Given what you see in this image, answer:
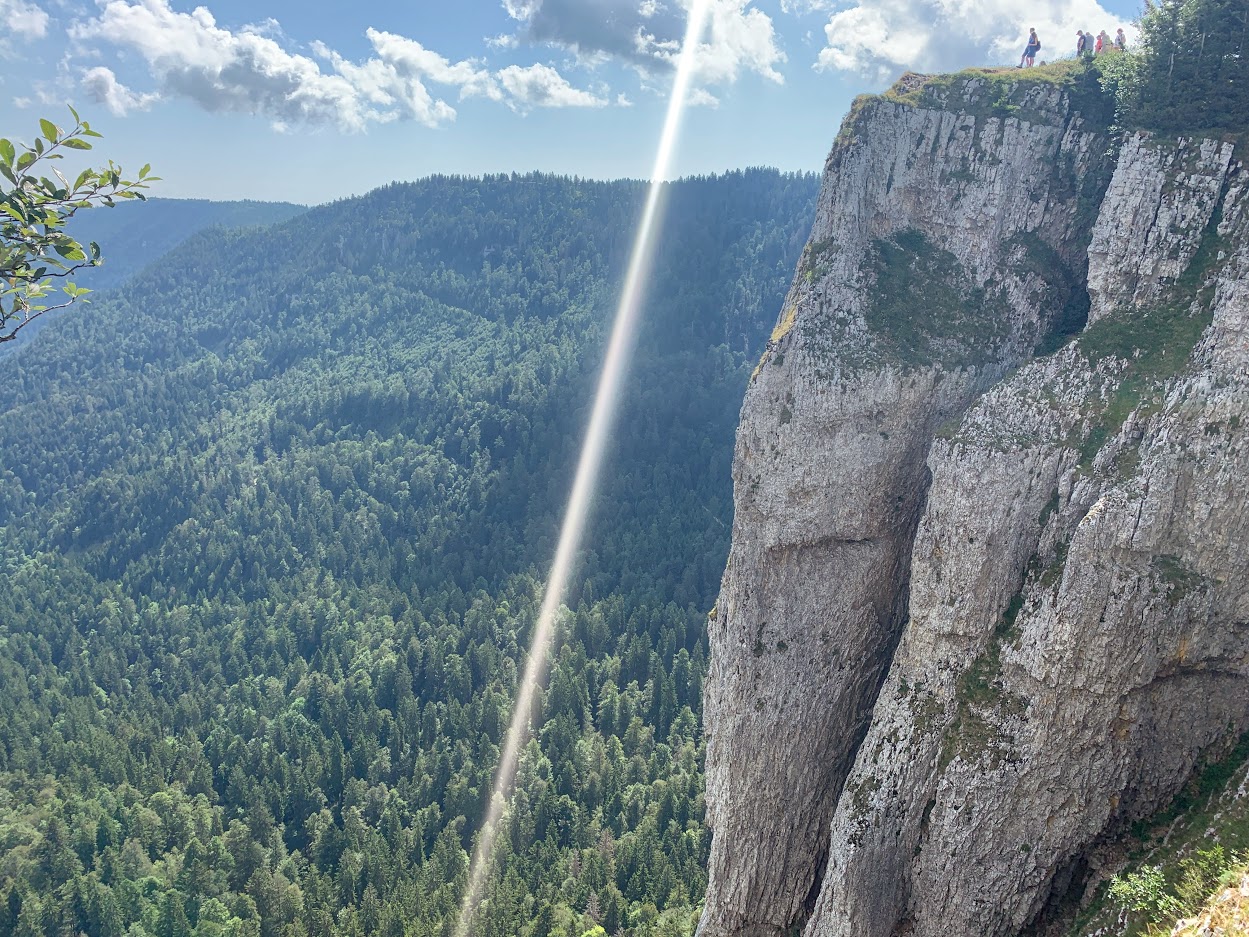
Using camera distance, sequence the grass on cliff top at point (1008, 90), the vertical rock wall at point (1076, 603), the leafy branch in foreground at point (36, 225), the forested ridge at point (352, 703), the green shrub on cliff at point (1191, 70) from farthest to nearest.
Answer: the forested ridge at point (352, 703) → the grass on cliff top at point (1008, 90) → the green shrub on cliff at point (1191, 70) → the vertical rock wall at point (1076, 603) → the leafy branch in foreground at point (36, 225)

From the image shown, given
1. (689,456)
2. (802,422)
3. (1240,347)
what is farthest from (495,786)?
(689,456)

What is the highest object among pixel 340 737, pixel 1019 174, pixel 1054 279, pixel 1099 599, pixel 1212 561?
pixel 1019 174

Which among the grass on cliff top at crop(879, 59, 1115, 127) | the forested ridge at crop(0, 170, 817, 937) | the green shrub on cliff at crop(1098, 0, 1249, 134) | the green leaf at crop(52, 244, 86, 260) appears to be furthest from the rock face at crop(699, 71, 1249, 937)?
the forested ridge at crop(0, 170, 817, 937)

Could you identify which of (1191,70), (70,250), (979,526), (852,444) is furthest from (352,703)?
(70,250)

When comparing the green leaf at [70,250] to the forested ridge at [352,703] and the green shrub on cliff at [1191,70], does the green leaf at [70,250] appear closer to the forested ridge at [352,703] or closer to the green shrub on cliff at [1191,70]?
the green shrub on cliff at [1191,70]

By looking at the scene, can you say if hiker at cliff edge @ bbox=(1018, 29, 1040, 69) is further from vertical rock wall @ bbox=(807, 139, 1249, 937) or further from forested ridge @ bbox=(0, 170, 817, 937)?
forested ridge @ bbox=(0, 170, 817, 937)

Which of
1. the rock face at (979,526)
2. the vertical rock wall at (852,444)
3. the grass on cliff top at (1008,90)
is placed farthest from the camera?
the grass on cliff top at (1008,90)

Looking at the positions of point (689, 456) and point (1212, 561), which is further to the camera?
point (689, 456)

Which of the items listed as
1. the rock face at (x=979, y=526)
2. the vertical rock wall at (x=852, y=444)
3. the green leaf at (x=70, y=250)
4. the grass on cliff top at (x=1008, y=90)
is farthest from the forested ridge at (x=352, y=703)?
the green leaf at (x=70, y=250)

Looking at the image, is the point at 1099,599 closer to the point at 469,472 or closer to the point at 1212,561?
the point at 1212,561
